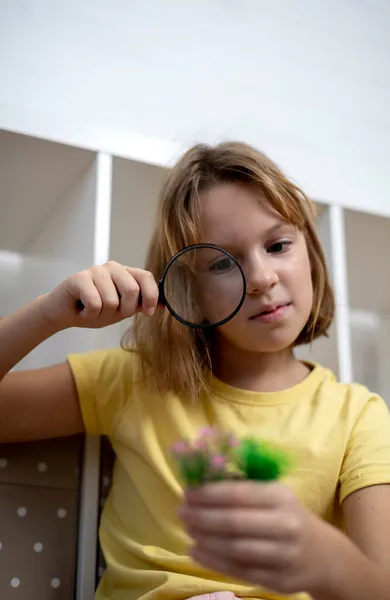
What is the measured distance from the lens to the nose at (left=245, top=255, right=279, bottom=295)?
878 millimetres

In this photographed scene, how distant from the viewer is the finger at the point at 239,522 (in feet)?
1.53

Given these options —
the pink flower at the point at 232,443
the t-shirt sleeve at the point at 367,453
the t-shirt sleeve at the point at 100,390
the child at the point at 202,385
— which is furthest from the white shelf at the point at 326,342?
the pink flower at the point at 232,443

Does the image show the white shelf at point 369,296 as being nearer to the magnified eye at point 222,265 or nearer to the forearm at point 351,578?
the magnified eye at point 222,265

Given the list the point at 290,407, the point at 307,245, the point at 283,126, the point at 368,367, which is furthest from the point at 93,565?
the point at 283,126

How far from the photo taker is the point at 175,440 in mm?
904

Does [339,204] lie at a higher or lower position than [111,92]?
lower

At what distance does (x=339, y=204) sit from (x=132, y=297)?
0.60 metres

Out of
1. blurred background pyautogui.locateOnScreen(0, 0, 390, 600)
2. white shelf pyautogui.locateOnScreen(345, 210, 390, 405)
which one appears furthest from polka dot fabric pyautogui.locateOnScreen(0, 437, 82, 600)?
white shelf pyautogui.locateOnScreen(345, 210, 390, 405)

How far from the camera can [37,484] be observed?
0.99 m

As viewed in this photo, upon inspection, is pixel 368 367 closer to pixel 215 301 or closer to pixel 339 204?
pixel 339 204

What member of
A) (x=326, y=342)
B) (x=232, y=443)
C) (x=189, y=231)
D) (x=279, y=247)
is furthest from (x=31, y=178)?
(x=232, y=443)

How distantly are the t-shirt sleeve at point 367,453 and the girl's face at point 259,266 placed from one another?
0.15 metres

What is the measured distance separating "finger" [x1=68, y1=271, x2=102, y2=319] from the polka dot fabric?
296 mm

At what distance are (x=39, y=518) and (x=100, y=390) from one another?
208 mm
